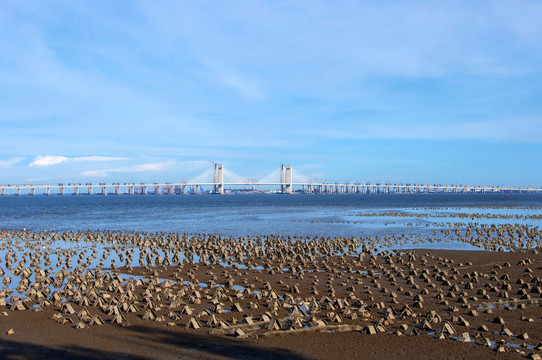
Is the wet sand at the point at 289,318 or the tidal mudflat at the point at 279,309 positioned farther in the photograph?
the tidal mudflat at the point at 279,309

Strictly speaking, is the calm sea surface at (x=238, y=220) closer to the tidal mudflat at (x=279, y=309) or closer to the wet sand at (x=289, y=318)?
the tidal mudflat at (x=279, y=309)

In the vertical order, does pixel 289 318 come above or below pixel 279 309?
above

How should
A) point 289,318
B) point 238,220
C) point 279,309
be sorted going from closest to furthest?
point 289,318
point 279,309
point 238,220

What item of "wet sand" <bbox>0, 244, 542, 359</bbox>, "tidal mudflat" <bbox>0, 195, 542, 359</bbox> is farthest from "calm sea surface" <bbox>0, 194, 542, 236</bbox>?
"wet sand" <bbox>0, 244, 542, 359</bbox>

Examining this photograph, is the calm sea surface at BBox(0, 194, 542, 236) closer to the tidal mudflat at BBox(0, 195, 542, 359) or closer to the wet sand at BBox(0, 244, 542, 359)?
the tidal mudflat at BBox(0, 195, 542, 359)

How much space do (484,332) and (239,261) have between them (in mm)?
15998

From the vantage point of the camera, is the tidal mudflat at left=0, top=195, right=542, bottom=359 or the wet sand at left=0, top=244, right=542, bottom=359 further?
the tidal mudflat at left=0, top=195, right=542, bottom=359

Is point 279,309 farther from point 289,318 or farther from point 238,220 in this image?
point 238,220

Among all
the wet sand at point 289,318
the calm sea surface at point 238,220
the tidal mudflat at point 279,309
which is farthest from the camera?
the calm sea surface at point 238,220

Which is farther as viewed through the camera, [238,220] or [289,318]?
[238,220]

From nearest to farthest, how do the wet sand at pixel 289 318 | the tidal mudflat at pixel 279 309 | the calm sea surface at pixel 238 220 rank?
the wet sand at pixel 289 318, the tidal mudflat at pixel 279 309, the calm sea surface at pixel 238 220

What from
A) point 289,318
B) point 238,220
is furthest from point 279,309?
point 238,220

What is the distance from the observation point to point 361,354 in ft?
36.1

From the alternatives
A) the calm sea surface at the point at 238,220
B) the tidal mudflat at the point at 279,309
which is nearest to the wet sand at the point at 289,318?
the tidal mudflat at the point at 279,309
